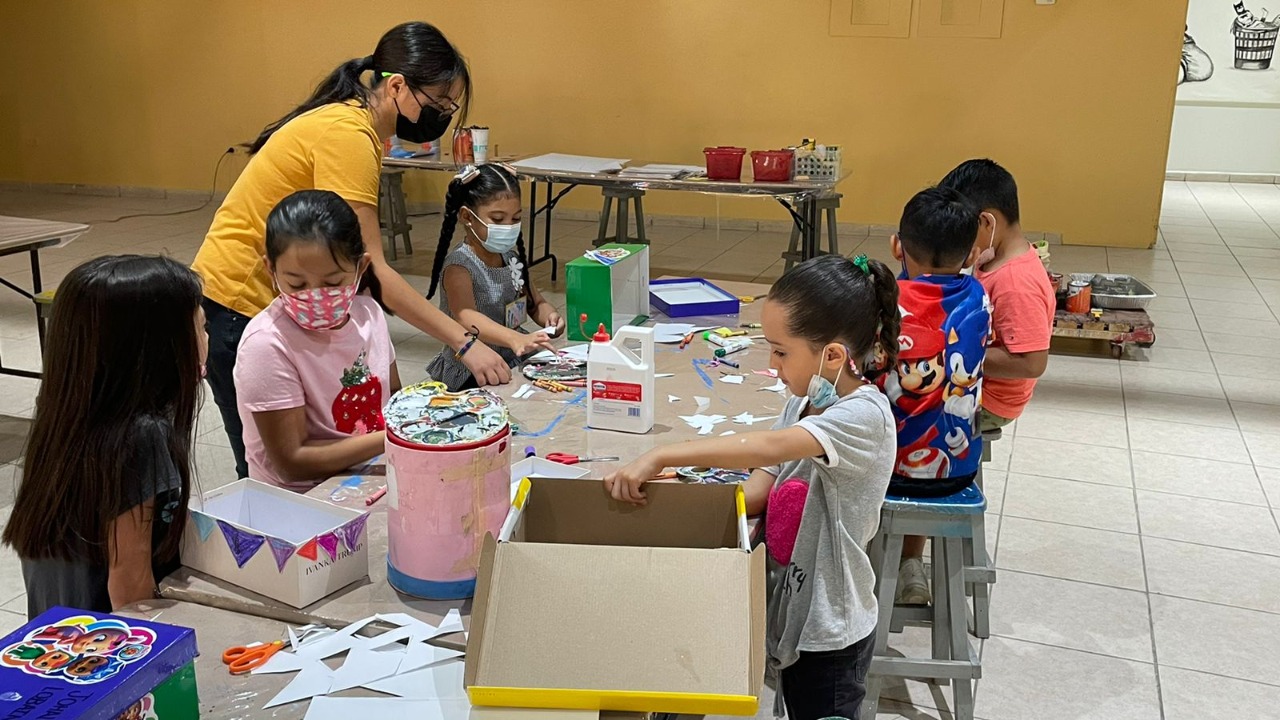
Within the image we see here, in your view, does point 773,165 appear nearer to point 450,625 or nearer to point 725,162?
point 725,162

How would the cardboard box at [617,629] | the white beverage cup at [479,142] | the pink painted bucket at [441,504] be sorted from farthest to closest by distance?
the white beverage cup at [479,142] < the pink painted bucket at [441,504] < the cardboard box at [617,629]

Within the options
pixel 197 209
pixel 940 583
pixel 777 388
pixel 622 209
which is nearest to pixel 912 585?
pixel 940 583

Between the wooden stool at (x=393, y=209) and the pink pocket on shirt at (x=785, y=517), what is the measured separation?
5601mm

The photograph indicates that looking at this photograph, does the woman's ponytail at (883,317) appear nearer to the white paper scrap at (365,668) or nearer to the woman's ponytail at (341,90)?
the white paper scrap at (365,668)

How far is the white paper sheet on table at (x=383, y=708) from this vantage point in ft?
4.00

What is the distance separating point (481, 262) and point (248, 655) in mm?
1717

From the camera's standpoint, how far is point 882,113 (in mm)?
7570

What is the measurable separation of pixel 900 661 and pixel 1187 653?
90 centimetres

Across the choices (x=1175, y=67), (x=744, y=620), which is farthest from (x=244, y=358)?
(x=1175, y=67)

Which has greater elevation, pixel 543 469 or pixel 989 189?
pixel 989 189

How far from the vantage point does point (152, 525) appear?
146cm

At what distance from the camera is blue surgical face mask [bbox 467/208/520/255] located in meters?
2.83

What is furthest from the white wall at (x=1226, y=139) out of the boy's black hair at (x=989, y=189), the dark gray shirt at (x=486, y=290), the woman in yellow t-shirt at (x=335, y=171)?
the woman in yellow t-shirt at (x=335, y=171)

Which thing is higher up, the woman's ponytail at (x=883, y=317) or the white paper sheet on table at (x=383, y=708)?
the woman's ponytail at (x=883, y=317)
